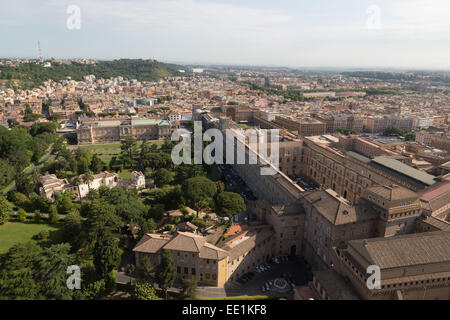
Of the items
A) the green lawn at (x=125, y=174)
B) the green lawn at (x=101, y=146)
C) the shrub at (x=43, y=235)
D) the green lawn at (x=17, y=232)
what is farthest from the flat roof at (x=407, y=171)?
the green lawn at (x=101, y=146)

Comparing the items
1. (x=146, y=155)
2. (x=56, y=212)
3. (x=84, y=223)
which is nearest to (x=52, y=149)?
(x=146, y=155)

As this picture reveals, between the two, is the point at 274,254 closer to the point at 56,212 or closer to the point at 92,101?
the point at 56,212

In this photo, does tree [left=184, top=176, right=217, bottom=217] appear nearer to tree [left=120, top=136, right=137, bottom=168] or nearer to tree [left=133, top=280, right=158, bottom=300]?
tree [left=133, top=280, right=158, bottom=300]

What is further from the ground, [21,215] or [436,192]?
[436,192]

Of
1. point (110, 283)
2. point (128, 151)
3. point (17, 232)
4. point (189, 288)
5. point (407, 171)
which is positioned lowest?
point (110, 283)

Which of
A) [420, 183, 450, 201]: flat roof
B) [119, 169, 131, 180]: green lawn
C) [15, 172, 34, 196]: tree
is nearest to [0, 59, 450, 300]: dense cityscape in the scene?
[15, 172, 34, 196]: tree

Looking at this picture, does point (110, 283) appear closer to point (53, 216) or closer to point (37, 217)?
point (53, 216)

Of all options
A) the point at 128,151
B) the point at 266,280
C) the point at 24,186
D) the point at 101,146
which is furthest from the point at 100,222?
the point at 101,146
